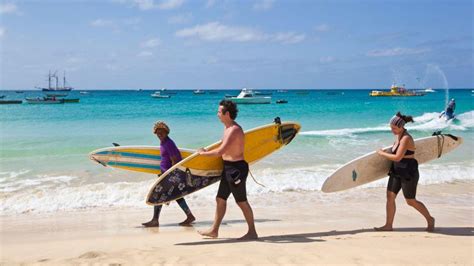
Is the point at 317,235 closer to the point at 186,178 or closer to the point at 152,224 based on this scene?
the point at 186,178

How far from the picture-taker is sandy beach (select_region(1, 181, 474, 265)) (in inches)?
174

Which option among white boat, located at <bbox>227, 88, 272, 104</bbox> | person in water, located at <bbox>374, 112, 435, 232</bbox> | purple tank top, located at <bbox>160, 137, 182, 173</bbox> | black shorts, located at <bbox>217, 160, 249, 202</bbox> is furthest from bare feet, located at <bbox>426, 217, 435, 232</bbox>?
white boat, located at <bbox>227, 88, 272, 104</bbox>

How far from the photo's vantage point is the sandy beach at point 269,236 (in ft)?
14.5

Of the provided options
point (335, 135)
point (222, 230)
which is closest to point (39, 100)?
point (335, 135)

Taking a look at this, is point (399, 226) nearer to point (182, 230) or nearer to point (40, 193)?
point (182, 230)

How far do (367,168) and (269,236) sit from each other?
1760 millimetres

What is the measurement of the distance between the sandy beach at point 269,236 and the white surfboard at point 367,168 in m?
0.52

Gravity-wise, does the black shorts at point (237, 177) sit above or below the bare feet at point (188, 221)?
above

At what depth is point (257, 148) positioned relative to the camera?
6.64 m

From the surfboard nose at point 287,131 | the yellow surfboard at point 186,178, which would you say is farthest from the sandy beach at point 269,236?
the surfboard nose at point 287,131

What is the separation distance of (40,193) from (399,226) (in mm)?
5874

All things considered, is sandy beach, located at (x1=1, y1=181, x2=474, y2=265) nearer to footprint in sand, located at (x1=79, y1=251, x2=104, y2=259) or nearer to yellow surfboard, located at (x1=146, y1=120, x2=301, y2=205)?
footprint in sand, located at (x1=79, y1=251, x2=104, y2=259)

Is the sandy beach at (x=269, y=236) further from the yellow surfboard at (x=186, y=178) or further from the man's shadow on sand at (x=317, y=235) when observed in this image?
the yellow surfboard at (x=186, y=178)

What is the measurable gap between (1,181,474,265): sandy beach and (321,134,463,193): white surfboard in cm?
52
